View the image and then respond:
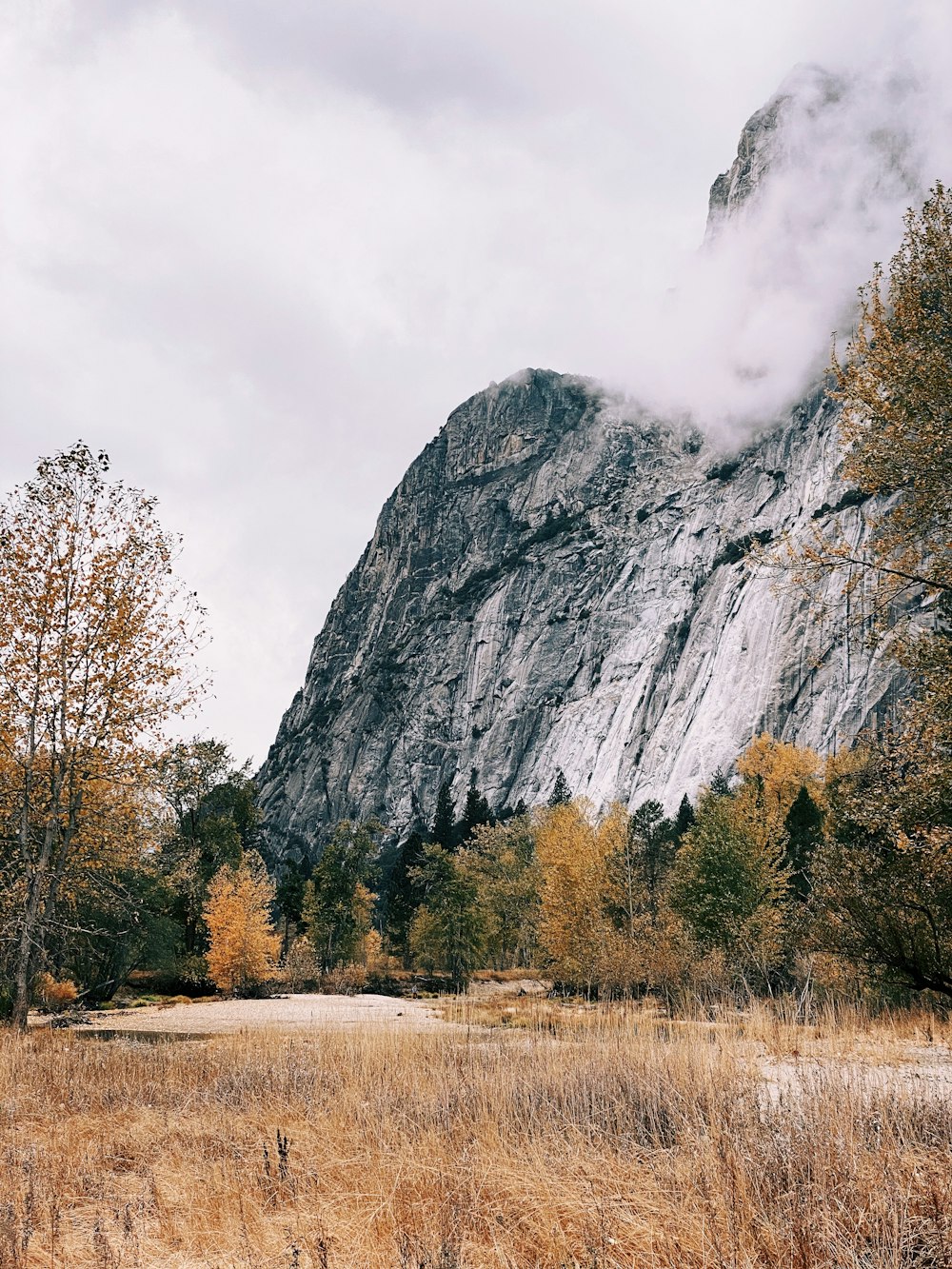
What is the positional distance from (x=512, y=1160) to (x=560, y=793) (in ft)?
281

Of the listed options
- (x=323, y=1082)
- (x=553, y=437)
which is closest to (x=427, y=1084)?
(x=323, y=1082)

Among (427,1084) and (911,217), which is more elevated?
(911,217)

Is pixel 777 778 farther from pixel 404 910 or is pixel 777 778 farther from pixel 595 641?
pixel 595 641

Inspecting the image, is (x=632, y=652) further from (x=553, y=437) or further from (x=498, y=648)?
(x=553, y=437)

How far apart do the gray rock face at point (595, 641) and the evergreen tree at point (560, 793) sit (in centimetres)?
436

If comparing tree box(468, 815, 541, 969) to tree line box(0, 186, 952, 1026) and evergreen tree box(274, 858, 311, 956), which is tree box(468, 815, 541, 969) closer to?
evergreen tree box(274, 858, 311, 956)

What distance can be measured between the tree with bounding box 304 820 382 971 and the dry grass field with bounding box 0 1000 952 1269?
2001 inches

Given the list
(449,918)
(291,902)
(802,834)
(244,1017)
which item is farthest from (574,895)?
(291,902)

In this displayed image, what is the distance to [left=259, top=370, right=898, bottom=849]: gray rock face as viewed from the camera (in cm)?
9350

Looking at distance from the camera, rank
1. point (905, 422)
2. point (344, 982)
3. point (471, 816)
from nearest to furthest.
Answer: point (905, 422) → point (344, 982) → point (471, 816)

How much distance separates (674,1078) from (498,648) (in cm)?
15584

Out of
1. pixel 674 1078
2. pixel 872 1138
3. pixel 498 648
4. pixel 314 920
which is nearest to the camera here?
pixel 872 1138

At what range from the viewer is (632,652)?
126312 mm

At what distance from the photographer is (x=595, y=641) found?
139625 millimetres
